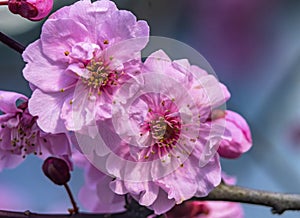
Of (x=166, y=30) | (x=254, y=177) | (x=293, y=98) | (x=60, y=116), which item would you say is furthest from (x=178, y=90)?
(x=293, y=98)

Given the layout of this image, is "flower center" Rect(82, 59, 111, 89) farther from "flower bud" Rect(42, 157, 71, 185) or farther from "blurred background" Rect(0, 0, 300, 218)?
"blurred background" Rect(0, 0, 300, 218)

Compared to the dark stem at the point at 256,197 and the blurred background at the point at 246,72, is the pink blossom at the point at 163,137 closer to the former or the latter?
the dark stem at the point at 256,197

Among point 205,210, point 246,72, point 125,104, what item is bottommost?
point 246,72

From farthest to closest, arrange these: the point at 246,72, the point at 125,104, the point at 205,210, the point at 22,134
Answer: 1. the point at 246,72
2. the point at 205,210
3. the point at 22,134
4. the point at 125,104

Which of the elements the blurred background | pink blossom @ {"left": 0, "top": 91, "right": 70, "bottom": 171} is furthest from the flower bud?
the blurred background

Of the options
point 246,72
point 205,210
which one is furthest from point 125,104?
point 246,72

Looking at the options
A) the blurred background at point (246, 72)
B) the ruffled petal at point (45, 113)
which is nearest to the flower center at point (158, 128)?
the ruffled petal at point (45, 113)

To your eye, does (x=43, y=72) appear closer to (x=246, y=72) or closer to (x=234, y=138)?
(x=234, y=138)
